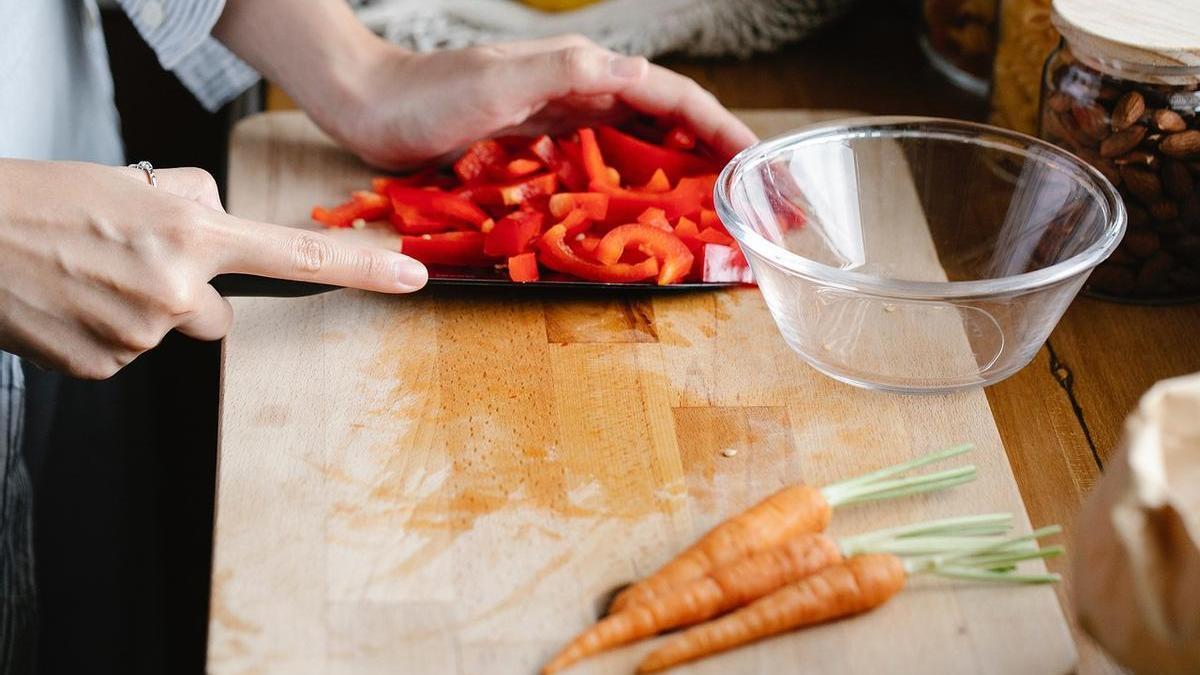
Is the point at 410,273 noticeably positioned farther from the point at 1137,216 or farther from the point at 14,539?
the point at 1137,216

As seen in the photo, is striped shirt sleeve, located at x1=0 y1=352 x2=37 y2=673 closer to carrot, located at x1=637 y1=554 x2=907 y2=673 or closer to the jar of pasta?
carrot, located at x1=637 y1=554 x2=907 y2=673

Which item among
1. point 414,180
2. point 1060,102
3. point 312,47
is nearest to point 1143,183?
point 1060,102

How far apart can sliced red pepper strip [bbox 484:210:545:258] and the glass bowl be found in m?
0.21

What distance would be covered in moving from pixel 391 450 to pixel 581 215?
0.37 meters

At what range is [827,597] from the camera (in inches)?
33.7

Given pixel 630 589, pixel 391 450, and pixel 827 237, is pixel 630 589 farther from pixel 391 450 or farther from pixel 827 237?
pixel 827 237

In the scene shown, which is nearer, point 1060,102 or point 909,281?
point 909,281

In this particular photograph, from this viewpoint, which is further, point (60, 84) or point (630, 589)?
point (60, 84)

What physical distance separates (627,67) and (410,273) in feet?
1.32

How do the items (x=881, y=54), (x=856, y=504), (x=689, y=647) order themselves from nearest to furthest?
(x=689, y=647) < (x=856, y=504) < (x=881, y=54)

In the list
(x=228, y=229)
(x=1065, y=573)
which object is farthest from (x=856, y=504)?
(x=228, y=229)

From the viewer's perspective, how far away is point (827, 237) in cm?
129

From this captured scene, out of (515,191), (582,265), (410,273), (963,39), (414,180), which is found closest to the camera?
(410,273)

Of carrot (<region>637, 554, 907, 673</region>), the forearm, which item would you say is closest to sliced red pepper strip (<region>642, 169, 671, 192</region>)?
the forearm
